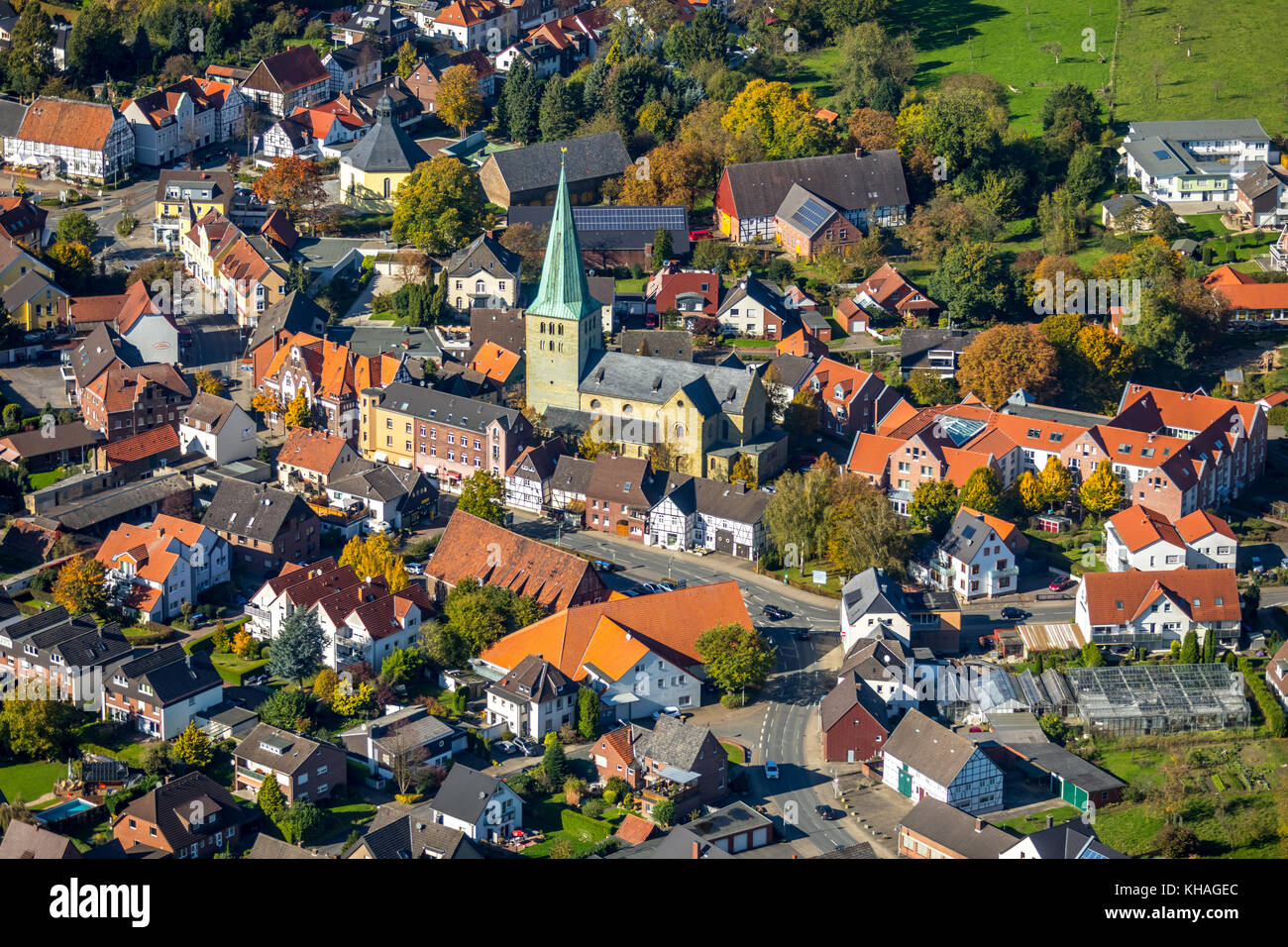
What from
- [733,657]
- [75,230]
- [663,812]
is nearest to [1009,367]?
[733,657]

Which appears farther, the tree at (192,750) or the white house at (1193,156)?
the white house at (1193,156)

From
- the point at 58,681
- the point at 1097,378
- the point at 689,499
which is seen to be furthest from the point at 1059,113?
the point at 58,681

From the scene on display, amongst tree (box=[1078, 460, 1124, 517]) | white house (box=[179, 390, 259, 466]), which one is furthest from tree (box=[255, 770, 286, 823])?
tree (box=[1078, 460, 1124, 517])

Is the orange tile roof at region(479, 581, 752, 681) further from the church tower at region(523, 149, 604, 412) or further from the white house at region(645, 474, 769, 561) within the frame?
the church tower at region(523, 149, 604, 412)

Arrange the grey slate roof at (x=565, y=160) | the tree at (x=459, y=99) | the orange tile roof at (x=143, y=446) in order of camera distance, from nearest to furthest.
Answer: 1. the orange tile roof at (x=143, y=446)
2. the grey slate roof at (x=565, y=160)
3. the tree at (x=459, y=99)

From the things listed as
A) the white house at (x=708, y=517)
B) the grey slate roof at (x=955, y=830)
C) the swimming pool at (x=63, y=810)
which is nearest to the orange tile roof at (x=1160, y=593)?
the white house at (x=708, y=517)

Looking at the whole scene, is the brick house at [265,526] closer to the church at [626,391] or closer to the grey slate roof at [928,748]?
the church at [626,391]

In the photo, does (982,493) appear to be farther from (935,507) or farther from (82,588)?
(82,588)
